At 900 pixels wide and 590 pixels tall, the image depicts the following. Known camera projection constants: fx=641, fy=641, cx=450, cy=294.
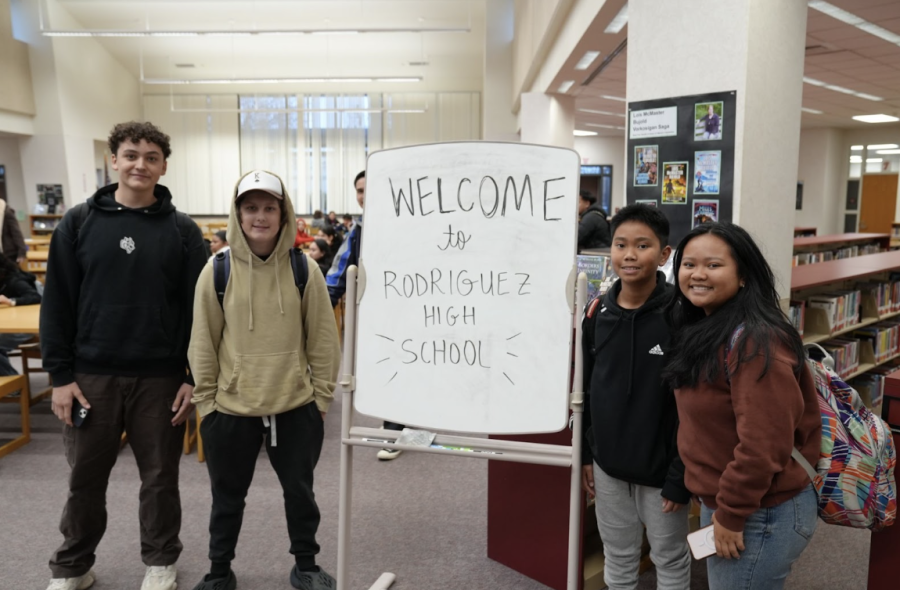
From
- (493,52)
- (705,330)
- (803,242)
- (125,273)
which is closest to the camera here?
(705,330)

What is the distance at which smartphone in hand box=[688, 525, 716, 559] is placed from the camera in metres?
1.40

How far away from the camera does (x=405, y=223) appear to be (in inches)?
67.2

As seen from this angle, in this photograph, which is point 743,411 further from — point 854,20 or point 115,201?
point 854,20

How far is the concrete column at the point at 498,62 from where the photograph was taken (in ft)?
36.1

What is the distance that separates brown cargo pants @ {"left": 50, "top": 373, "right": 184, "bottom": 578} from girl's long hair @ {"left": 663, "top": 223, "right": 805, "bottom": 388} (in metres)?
1.64

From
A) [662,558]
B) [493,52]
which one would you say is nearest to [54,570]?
[662,558]

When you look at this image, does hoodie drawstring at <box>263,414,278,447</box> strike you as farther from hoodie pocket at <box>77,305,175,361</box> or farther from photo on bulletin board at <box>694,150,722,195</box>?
photo on bulletin board at <box>694,150,722,195</box>

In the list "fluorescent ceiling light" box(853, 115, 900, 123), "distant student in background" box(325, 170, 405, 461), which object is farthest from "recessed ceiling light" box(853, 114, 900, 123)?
"distant student in background" box(325, 170, 405, 461)

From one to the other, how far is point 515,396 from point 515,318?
199 millimetres

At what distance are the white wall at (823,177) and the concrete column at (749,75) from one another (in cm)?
1251

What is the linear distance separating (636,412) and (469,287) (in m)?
0.53

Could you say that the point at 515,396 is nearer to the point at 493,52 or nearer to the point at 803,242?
the point at 803,242

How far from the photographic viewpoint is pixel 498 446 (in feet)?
5.44

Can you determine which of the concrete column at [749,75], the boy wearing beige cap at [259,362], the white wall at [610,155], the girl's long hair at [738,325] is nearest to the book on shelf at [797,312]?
the concrete column at [749,75]
